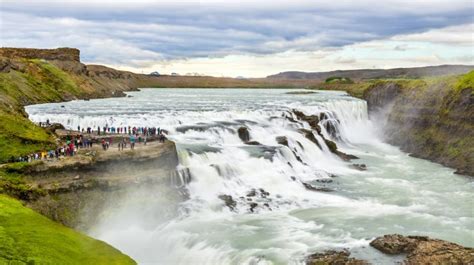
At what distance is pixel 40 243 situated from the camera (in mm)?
19219

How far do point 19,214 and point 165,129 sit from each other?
26.3 m

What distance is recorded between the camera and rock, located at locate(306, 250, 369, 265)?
21.7m

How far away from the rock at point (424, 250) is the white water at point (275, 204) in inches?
31.1

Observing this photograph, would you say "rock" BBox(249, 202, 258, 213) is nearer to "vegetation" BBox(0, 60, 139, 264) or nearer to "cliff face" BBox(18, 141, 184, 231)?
"cliff face" BBox(18, 141, 184, 231)

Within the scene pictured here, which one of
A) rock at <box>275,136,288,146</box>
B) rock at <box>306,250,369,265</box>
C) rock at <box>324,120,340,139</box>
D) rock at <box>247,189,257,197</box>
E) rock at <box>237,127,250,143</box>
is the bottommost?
rock at <box>247,189,257,197</box>

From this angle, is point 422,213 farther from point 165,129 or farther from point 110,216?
point 165,129

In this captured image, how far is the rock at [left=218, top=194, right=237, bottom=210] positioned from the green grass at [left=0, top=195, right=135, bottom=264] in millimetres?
12574

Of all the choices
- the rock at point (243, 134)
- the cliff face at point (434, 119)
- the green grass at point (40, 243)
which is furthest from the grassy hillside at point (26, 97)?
the cliff face at point (434, 119)

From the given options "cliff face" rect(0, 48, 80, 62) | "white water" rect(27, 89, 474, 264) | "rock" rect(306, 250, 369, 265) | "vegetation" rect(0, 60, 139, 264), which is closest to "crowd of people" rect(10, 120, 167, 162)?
"vegetation" rect(0, 60, 139, 264)

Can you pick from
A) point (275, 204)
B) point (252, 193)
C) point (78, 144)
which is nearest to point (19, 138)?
point (78, 144)

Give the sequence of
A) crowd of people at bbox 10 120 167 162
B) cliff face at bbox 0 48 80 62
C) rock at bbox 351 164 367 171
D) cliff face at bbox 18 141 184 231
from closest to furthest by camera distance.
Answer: cliff face at bbox 18 141 184 231, crowd of people at bbox 10 120 167 162, rock at bbox 351 164 367 171, cliff face at bbox 0 48 80 62

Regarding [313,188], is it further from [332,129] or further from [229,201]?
[332,129]

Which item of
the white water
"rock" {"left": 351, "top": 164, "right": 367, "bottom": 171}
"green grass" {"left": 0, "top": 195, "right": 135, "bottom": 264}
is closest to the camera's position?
"green grass" {"left": 0, "top": 195, "right": 135, "bottom": 264}

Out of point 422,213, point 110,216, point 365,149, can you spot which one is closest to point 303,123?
point 365,149
